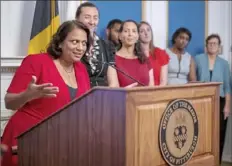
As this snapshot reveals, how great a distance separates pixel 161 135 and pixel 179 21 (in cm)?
318

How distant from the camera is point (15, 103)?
2.13 meters

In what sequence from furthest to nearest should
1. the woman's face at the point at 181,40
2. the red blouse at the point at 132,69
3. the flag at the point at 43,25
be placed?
the woman's face at the point at 181,40 < the flag at the point at 43,25 < the red blouse at the point at 132,69

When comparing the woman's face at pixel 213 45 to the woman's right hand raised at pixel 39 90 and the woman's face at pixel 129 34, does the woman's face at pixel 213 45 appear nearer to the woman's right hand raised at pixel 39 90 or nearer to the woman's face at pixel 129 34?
the woman's face at pixel 129 34

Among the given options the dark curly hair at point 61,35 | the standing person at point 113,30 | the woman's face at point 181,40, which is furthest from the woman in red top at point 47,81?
the woman's face at point 181,40

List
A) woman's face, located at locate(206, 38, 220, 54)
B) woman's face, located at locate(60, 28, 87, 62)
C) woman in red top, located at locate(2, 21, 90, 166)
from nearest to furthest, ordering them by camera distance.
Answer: woman in red top, located at locate(2, 21, 90, 166)
woman's face, located at locate(60, 28, 87, 62)
woman's face, located at locate(206, 38, 220, 54)

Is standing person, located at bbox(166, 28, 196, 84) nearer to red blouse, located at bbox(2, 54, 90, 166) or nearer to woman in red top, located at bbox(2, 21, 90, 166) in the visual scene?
woman in red top, located at bbox(2, 21, 90, 166)

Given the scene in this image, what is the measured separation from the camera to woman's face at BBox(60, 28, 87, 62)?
228 cm

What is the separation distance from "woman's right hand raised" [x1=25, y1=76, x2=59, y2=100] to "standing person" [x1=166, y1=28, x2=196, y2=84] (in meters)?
2.31

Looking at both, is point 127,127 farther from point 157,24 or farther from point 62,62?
point 157,24

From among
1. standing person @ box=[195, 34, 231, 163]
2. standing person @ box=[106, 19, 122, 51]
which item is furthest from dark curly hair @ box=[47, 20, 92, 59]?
standing person @ box=[195, 34, 231, 163]

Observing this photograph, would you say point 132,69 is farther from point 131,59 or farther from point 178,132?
point 178,132

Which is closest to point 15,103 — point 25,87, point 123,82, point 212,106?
point 25,87

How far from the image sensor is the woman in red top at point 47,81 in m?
2.17

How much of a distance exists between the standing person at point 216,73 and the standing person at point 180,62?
106mm
